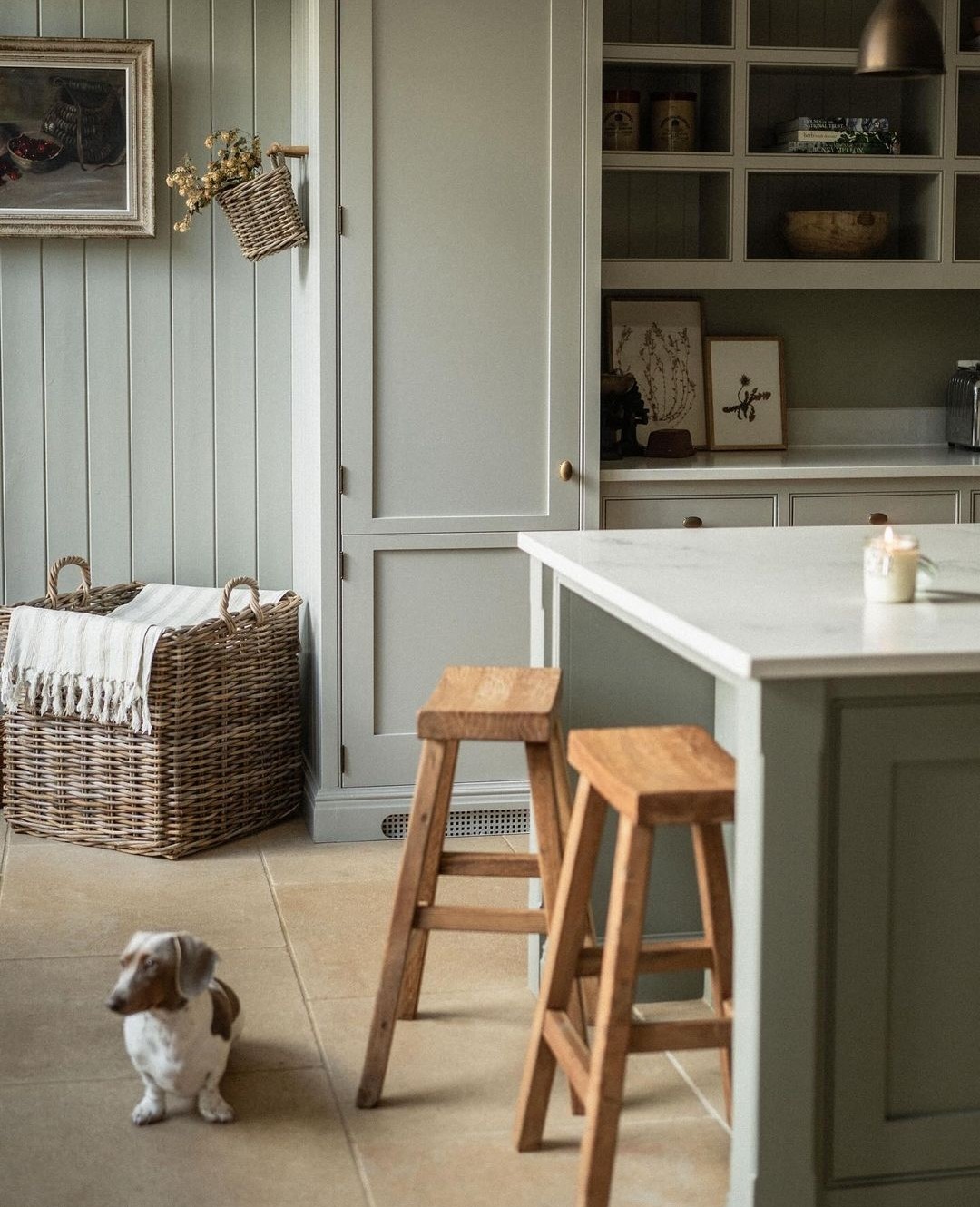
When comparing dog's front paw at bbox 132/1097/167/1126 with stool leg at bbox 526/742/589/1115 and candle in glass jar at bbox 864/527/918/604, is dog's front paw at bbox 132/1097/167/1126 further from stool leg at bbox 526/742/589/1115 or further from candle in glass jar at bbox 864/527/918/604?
candle in glass jar at bbox 864/527/918/604

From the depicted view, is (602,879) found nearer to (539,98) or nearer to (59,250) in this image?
(539,98)

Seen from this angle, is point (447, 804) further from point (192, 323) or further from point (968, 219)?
point (968, 219)

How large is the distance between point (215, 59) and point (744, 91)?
1480 millimetres

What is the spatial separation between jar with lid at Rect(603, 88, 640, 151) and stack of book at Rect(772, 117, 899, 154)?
456 millimetres

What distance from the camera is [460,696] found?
251 cm

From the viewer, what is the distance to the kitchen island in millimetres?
1843

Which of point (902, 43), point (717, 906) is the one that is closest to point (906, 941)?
point (717, 906)

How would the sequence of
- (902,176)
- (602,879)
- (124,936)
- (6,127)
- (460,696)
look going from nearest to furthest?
(460,696)
(602,879)
(124,936)
(6,127)
(902,176)

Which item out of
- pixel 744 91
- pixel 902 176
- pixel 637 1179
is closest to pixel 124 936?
pixel 637 1179

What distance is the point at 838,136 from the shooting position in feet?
13.9

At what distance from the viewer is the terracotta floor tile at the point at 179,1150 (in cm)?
219

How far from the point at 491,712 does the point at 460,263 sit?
1.79 metres

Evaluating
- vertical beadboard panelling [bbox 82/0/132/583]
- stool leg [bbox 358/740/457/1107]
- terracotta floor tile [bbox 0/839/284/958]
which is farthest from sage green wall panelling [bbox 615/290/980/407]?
stool leg [bbox 358/740/457/1107]

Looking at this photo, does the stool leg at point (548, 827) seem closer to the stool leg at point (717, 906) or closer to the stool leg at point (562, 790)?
the stool leg at point (562, 790)
